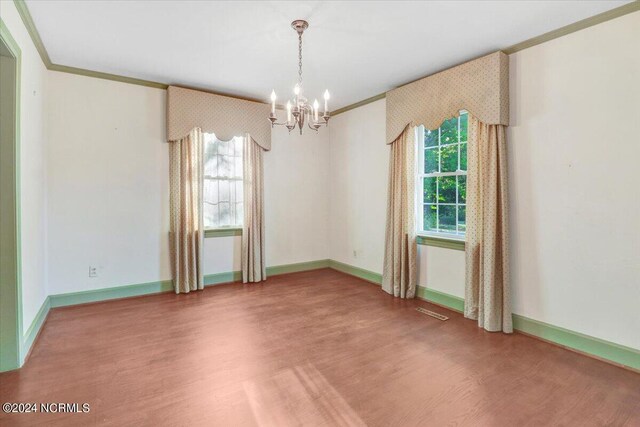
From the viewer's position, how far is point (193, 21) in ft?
8.96

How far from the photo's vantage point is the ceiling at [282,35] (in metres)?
2.53

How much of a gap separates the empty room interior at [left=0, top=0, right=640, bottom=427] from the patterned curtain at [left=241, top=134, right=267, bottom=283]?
3 centimetres

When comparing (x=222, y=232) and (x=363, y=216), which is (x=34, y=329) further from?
(x=363, y=216)

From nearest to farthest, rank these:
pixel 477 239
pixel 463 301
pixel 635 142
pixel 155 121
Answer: pixel 635 142 → pixel 477 239 → pixel 463 301 → pixel 155 121

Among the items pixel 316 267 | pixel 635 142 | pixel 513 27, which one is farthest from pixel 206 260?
pixel 635 142

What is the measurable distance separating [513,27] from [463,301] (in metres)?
2.73

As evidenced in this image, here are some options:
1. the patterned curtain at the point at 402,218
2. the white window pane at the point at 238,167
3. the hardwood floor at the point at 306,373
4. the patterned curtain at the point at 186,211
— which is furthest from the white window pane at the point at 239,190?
the patterned curtain at the point at 402,218

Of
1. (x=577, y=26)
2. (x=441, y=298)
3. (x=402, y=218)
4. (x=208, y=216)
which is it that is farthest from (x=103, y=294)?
(x=577, y=26)

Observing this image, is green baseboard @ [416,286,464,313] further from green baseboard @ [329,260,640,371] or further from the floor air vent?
the floor air vent

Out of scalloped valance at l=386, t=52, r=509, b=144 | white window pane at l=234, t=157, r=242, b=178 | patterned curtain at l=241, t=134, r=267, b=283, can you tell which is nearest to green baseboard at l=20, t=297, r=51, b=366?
patterned curtain at l=241, t=134, r=267, b=283

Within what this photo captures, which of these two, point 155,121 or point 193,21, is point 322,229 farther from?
point 193,21

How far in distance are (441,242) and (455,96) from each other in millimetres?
1650

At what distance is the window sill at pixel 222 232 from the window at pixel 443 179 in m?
2.66

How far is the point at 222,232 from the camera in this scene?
4.84 meters
